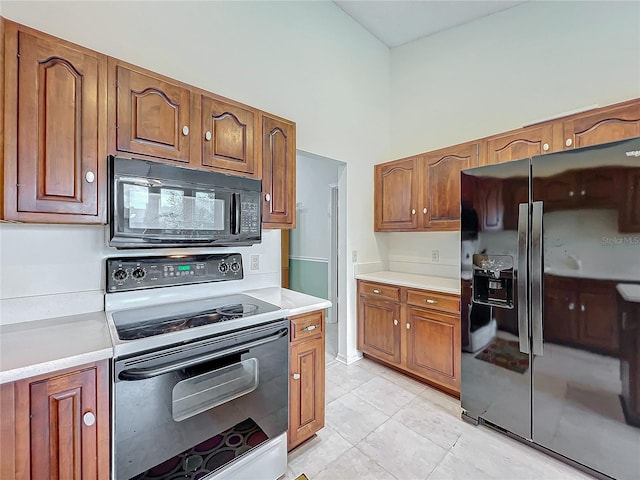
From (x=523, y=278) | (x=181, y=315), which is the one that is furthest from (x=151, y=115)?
(x=523, y=278)

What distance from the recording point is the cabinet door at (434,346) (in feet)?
7.80

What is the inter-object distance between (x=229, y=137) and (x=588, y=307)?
2282 mm

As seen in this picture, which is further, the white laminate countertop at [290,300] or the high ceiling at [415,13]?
the high ceiling at [415,13]

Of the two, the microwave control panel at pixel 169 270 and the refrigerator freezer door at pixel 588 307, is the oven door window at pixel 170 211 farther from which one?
the refrigerator freezer door at pixel 588 307

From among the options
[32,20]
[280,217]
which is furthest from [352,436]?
[32,20]

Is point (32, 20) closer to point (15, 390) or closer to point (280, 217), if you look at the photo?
point (280, 217)

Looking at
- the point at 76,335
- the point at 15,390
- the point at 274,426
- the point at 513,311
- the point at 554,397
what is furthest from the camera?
the point at 513,311

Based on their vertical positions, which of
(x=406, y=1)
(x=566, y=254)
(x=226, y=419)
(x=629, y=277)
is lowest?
(x=226, y=419)

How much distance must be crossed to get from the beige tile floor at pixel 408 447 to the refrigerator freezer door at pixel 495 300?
159 millimetres

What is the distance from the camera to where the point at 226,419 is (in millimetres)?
1396

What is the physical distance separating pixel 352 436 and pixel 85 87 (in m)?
2.52

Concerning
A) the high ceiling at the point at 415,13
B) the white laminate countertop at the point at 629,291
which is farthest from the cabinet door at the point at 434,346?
the high ceiling at the point at 415,13

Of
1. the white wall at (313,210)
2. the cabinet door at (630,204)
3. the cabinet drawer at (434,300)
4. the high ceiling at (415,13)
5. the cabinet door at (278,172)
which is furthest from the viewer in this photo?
the white wall at (313,210)

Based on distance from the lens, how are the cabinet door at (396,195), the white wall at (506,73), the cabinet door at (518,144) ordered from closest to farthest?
the cabinet door at (518,144) < the white wall at (506,73) < the cabinet door at (396,195)
